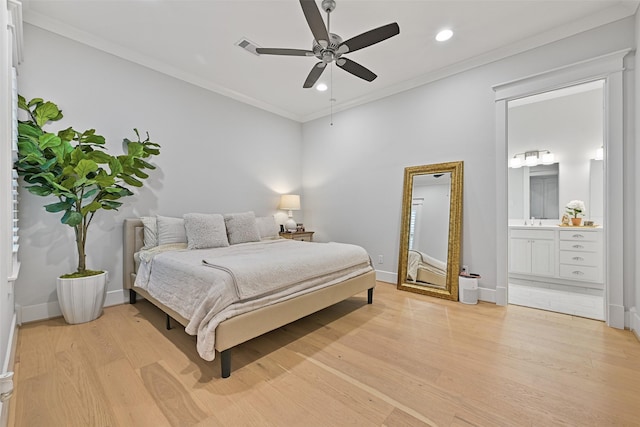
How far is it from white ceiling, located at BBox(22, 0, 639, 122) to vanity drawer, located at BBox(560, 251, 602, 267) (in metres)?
2.81

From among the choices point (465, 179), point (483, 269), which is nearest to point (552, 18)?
point (465, 179)

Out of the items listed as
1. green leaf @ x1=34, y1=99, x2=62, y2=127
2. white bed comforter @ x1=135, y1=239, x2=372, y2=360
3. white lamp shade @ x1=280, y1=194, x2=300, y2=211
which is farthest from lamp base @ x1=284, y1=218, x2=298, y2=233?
green leaf @ x1=34, y1=99, x2=62, y2=127

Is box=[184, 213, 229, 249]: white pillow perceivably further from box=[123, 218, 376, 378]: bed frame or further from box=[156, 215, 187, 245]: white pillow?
box=[123, 218, 376, 378]: bed frame

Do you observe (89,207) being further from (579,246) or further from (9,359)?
(579,246)

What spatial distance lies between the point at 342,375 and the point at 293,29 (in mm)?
3127

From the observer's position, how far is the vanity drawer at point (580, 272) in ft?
12.1

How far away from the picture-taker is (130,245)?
→ 3.10 m

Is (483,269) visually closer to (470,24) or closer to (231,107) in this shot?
(470,24)

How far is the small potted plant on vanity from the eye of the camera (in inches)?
156

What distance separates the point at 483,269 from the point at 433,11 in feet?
9.21

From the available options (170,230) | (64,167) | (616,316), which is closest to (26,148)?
(64,167)

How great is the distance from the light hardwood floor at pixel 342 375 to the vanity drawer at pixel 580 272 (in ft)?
4.67

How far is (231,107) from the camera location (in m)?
4.25

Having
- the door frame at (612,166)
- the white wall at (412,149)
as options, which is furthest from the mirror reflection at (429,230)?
the door frame at (612,166)
